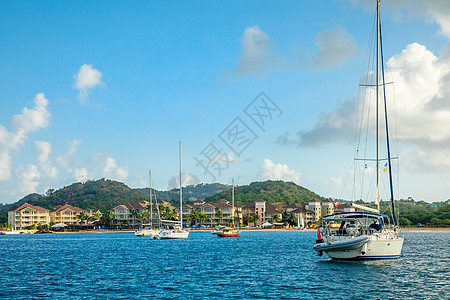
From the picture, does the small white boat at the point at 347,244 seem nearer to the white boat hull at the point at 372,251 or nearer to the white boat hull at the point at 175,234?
the white boat hull at the point at 372,251

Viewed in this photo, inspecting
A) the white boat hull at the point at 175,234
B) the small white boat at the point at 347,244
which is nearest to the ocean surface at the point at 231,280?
the small white boat at the point at 347,244

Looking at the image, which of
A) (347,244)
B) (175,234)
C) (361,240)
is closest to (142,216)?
(175,234)

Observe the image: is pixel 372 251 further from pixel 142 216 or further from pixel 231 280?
pixel 142 216

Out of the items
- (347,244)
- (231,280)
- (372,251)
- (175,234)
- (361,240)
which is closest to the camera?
(231,280)

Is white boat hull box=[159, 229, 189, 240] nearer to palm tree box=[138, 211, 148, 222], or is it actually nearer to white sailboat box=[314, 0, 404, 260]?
white sailboat box=[314, 0, 404, 260]

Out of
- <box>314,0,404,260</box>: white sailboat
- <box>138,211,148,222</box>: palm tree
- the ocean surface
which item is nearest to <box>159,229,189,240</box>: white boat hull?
the ocean surface

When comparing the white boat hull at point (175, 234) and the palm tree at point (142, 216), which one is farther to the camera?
the palm tree at point (142, 216)

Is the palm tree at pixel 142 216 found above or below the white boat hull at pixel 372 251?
below

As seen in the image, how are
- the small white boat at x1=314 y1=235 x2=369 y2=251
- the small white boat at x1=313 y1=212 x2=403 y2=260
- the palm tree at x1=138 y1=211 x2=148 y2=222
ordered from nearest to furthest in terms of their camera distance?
the small white boat at x1=314 y1=235 x2=369 y2=251
the small white boat at x1=313 y1=212 x2=403 y2=260
the palm tree at x1=138 y1=211 x2=148 y2=222

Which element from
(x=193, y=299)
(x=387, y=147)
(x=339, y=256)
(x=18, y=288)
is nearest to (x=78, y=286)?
(x=18, y=288)

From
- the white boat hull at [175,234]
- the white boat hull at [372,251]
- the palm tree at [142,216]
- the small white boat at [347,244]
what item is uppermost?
the small white boat at [347,244]

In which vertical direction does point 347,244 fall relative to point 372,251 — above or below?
above

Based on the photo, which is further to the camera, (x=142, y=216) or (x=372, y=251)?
(x=142, y=216)

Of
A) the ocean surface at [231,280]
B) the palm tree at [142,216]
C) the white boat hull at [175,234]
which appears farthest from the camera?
the palm tree at [142,216]
